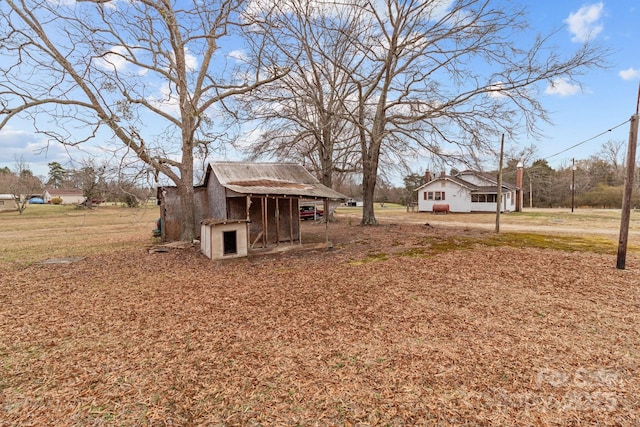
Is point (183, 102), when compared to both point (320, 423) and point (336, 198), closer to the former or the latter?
point (336, 198)

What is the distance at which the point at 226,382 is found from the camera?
3.37 meters

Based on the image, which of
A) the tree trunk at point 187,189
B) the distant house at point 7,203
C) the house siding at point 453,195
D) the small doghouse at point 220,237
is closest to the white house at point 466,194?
the house siding at point 453,195

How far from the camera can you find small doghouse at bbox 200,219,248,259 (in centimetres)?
975

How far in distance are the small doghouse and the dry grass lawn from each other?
4.77ft

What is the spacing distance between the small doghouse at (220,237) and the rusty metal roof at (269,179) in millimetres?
1210

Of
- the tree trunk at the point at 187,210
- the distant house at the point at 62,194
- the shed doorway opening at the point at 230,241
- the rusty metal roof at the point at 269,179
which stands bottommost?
the shed doorway opening at the point at 230,241

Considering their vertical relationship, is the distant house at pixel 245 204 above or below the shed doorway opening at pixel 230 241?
above

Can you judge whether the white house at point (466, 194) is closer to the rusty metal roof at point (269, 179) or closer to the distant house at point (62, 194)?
the rusty metal roof at point (269, 179)

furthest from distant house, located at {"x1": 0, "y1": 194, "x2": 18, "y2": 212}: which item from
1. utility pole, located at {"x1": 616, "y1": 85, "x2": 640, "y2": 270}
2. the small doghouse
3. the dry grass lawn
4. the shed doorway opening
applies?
utility pole, located at {"x1": 616, "y1": 85, "x2": 640, "y2": 270}

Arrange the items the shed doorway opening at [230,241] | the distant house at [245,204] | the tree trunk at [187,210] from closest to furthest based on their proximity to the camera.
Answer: the distant house at [245,204] < the shed doorway opening at [230,241] < the tree trunk at [187,210]

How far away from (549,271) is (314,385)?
7.52 meters

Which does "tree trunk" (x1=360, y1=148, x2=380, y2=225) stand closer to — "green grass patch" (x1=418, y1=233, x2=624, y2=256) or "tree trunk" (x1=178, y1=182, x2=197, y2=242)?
"green grass patch" (x1=418, y1=233, x2=624, y2=256)

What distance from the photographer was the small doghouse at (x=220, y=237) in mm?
9750

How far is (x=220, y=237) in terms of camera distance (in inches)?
389
